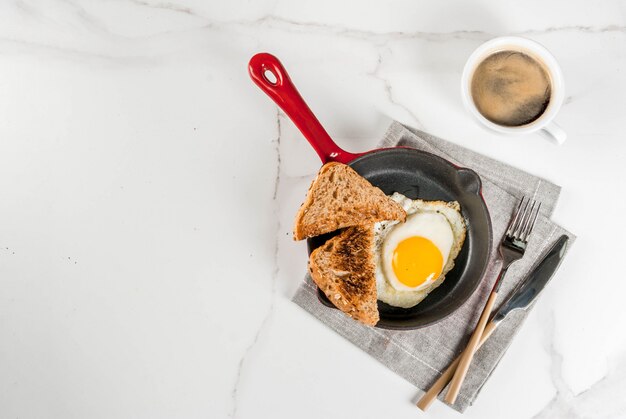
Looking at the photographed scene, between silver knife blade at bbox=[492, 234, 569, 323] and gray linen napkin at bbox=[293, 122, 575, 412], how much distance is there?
1.0 inches

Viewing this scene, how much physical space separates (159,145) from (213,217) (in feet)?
0.86

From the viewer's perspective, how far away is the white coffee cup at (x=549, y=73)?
158 cm

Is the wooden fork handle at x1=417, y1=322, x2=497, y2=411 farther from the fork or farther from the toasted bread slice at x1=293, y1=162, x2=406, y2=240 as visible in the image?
the toasted bread slice at x1=293, y1=162, x2=406, y2=240

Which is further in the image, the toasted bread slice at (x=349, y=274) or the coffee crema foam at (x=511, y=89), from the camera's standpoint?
the coffee crema foam at (x=511, y=89)

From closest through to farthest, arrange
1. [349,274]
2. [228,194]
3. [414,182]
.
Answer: [349,274] < [414,182] < [228,194]

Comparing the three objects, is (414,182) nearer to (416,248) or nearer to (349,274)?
(416,248)

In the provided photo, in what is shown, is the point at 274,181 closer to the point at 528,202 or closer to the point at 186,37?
the point at 186,37

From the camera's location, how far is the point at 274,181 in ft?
5.69

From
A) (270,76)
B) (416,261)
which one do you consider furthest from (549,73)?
(270,76)

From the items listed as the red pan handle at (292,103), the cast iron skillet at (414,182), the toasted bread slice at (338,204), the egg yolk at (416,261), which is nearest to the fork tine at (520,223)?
the cast iron skillet at (414,182)

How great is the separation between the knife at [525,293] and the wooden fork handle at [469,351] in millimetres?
20

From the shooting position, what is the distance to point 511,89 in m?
1.62

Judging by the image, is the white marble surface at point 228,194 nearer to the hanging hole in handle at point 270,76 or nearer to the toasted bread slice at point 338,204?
the hanging hole in handle at point 270,76

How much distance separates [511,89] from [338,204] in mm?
564
